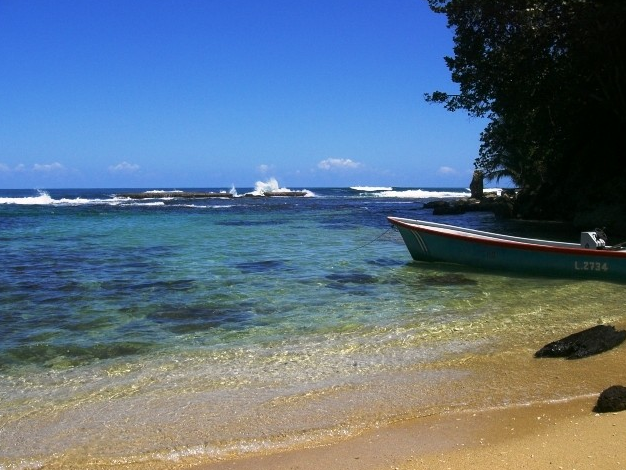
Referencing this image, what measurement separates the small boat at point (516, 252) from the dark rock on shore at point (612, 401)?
23.3ft

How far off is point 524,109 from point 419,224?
31.8 feet

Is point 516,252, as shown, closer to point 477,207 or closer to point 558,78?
point 558,78

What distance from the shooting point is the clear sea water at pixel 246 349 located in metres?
4.45

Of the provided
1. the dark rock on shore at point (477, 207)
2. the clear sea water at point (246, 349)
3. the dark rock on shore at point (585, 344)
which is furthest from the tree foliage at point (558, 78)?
the dark rock on shore at point (585, 344)

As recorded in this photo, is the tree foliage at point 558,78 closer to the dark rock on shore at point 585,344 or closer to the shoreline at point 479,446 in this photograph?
the dark rock on shore at point 585,344

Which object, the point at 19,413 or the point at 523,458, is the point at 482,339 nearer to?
the point at 523,458

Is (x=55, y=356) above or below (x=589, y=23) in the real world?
below

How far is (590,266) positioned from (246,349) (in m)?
7.29

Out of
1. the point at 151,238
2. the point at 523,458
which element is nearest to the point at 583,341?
the point at 523,458

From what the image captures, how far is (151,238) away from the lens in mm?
20422

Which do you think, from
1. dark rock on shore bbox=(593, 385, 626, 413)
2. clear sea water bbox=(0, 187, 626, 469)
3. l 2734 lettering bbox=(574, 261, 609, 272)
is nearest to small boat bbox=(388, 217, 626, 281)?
l 2734 lettering bbox=(574, 261, 609, 272)

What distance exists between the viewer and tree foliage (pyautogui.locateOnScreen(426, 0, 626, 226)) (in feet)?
57.8

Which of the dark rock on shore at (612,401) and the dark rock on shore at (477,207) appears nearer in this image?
the dark rock on shore at (612,401)

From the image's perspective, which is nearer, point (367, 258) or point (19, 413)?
point (19, 413)
